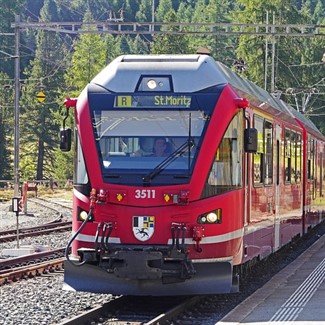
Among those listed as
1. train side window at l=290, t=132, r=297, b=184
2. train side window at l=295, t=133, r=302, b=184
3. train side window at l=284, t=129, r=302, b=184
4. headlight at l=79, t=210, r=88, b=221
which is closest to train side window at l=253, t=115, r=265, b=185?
headlight at l=79, t=210, r=88, b=221

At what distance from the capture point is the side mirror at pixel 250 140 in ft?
43.5

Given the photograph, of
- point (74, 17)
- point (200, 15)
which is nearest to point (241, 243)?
point (200, 15)

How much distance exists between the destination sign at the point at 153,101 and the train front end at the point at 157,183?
0.04 feet

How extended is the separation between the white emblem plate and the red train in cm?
1

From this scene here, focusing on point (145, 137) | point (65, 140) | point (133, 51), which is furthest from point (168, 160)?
point (133, 51)

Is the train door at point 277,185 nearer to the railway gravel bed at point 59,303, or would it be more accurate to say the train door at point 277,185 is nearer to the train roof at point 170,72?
the railway gravel bed at point 59,303

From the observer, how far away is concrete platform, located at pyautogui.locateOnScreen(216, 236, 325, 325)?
11.7 metres

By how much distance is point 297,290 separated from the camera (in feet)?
47.7

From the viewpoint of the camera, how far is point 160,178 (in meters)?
12.5

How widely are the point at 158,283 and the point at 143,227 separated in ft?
2.40

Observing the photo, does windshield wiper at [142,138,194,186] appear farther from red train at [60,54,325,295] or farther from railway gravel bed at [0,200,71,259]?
railway gravel bed at [0,200,71,259]

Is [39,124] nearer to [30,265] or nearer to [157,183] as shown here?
[30,265]

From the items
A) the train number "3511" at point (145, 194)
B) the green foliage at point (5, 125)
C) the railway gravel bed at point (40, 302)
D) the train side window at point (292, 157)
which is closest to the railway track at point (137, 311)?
the railway gravel bed at point (40, 302)

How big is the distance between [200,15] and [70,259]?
112m
